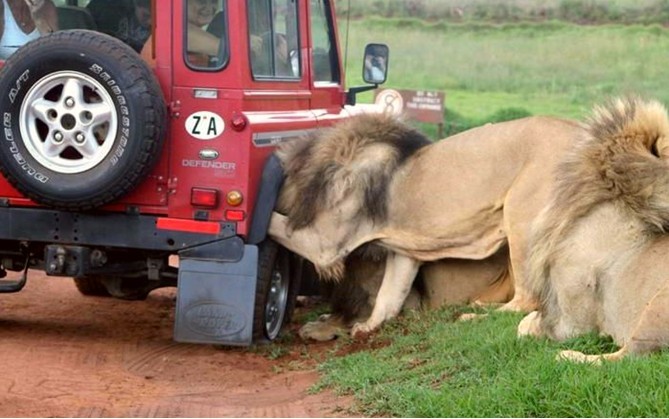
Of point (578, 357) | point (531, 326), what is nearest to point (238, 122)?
point (531, 326)

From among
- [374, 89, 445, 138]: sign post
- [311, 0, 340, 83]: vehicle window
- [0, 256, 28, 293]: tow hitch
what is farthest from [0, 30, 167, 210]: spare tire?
[374, 89, 445, 138]: sign post

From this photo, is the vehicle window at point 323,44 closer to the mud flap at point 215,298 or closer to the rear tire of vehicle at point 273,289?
the rear tire of vehicle at point 273,289

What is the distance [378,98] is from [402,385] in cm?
1127

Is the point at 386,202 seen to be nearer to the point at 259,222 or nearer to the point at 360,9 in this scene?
the point at 259,222

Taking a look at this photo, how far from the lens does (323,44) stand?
994 cm

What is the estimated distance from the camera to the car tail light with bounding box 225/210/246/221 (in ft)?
25.8

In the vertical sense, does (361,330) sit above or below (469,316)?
below

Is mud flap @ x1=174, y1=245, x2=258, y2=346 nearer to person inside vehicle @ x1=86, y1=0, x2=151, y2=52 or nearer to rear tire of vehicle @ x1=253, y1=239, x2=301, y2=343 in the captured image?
rear tire of vehicle @ x1=253, y1=239, x2=301, y2=343

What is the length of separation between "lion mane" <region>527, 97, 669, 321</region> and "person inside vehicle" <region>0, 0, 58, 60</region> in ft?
10.2

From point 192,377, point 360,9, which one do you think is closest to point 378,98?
point 192,377

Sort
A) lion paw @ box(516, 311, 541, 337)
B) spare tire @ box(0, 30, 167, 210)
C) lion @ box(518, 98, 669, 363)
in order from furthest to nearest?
spare tire @ box(0, 30, 167, 210)
lion paw @ box(516, 311, 541, 337)
lion @ box(518, 98, 669, 363)

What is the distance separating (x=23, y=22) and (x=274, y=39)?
4.91 ft

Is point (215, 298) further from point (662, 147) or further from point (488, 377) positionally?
point (662, 147)

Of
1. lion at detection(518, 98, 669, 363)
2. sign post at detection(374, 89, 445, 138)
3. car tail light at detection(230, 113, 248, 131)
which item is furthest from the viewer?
sign post at detection(374, 89, 445, 138)
